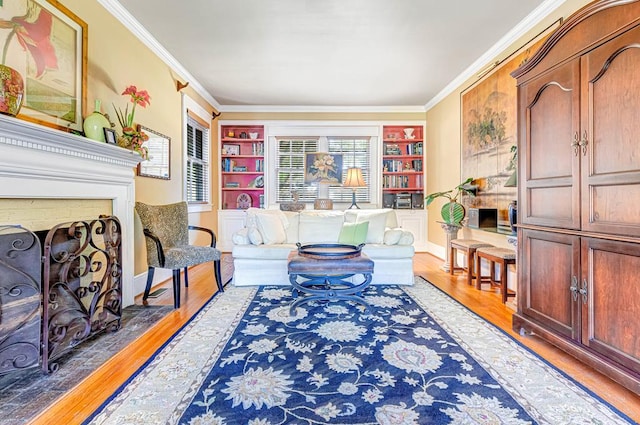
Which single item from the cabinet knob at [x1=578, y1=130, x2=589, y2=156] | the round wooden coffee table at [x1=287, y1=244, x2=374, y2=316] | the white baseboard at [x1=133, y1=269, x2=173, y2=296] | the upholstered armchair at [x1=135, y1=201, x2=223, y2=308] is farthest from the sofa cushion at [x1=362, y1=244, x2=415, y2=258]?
the white baseboard at [x1=133, y1=269, x2=173, y2=296]

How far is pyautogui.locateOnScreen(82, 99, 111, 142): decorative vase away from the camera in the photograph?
2.35 meters

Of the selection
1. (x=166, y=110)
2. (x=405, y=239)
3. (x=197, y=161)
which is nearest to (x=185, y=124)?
(x=166, y=110)

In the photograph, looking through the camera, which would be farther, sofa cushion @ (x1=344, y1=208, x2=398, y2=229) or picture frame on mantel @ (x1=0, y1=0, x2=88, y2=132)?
sofa cushion @ (x1=344, y1=208, x2=398, y2=229)

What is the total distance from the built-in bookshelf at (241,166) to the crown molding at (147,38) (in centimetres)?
114

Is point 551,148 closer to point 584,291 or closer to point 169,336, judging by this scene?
point 584,291

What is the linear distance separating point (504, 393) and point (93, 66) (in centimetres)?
363

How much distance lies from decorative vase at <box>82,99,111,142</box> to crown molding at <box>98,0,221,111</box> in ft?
3.31

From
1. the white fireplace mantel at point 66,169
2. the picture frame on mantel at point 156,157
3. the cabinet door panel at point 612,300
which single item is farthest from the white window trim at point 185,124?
the cabinet door panel at point 612,300

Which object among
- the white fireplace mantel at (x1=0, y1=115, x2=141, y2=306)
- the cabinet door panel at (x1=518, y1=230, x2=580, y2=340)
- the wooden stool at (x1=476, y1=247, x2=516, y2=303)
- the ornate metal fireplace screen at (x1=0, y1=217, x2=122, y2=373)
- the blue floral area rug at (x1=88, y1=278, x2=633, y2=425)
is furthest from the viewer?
the wooden stool at (x1=476, y1=247, x2=516, y2=303)

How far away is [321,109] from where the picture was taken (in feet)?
19.1

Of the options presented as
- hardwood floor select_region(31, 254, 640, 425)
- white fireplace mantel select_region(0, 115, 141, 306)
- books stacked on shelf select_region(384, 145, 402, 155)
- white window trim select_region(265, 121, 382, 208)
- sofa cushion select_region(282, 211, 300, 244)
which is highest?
white window trim select_region(265, 121, 382, 208)

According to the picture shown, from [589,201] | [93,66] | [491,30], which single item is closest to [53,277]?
[93,66]

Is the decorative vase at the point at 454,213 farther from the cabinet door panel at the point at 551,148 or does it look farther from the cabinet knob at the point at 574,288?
the cabinet knob at the point at 574,288

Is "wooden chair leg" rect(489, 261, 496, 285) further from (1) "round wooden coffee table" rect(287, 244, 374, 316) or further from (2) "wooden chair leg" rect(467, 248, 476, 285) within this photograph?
(1) "round wooden coffee table" rect(287, 244, 374, 316)
